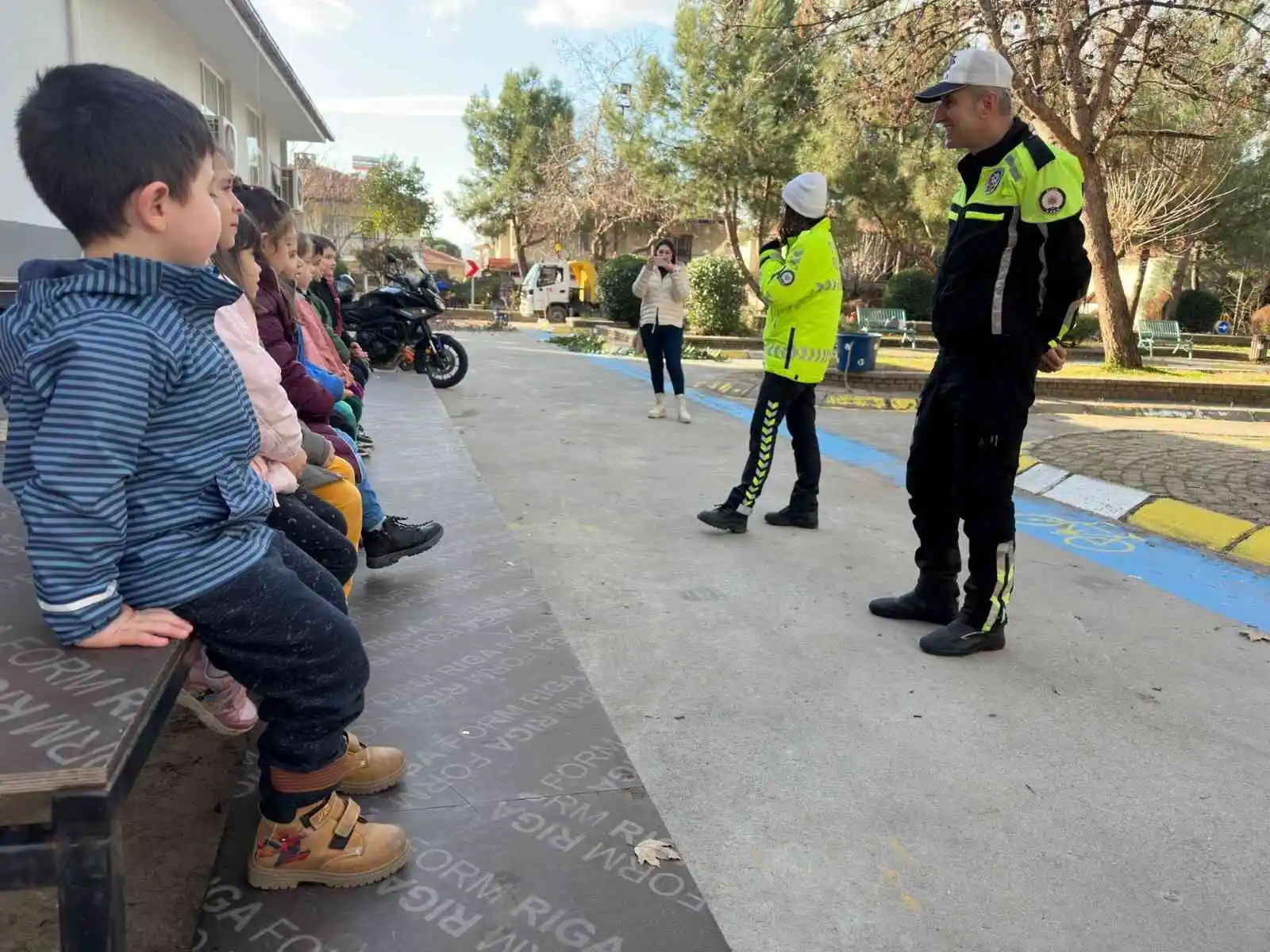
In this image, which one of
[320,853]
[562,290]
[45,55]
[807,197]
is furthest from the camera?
[562,290]

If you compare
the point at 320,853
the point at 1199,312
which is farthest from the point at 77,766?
the point at 1199,312

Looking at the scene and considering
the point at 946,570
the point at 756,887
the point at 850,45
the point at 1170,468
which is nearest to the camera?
the point at 756,887

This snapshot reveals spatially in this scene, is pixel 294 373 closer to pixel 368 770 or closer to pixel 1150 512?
pixel 368 770

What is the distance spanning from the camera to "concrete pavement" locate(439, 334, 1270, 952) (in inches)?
77.0

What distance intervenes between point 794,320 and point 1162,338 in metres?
21.8

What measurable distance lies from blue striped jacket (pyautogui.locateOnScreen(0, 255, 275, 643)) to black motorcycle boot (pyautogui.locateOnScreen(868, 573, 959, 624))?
2690 mm

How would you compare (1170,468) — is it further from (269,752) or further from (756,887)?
(269,752)

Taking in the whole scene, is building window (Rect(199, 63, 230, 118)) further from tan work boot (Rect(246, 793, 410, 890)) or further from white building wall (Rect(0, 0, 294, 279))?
tan work boot (Rect(246, 793, 410, 890))

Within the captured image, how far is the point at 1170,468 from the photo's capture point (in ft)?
21.0

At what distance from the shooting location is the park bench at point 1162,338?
69.2ft

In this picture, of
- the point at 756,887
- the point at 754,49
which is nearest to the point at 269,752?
the point at 756,887

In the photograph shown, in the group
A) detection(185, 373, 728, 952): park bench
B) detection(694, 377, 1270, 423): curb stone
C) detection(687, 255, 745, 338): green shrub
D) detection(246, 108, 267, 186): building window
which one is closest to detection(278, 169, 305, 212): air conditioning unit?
detection(246, 108, 267, 186): building window

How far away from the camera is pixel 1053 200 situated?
2955mm

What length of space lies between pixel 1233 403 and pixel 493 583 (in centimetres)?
1184
